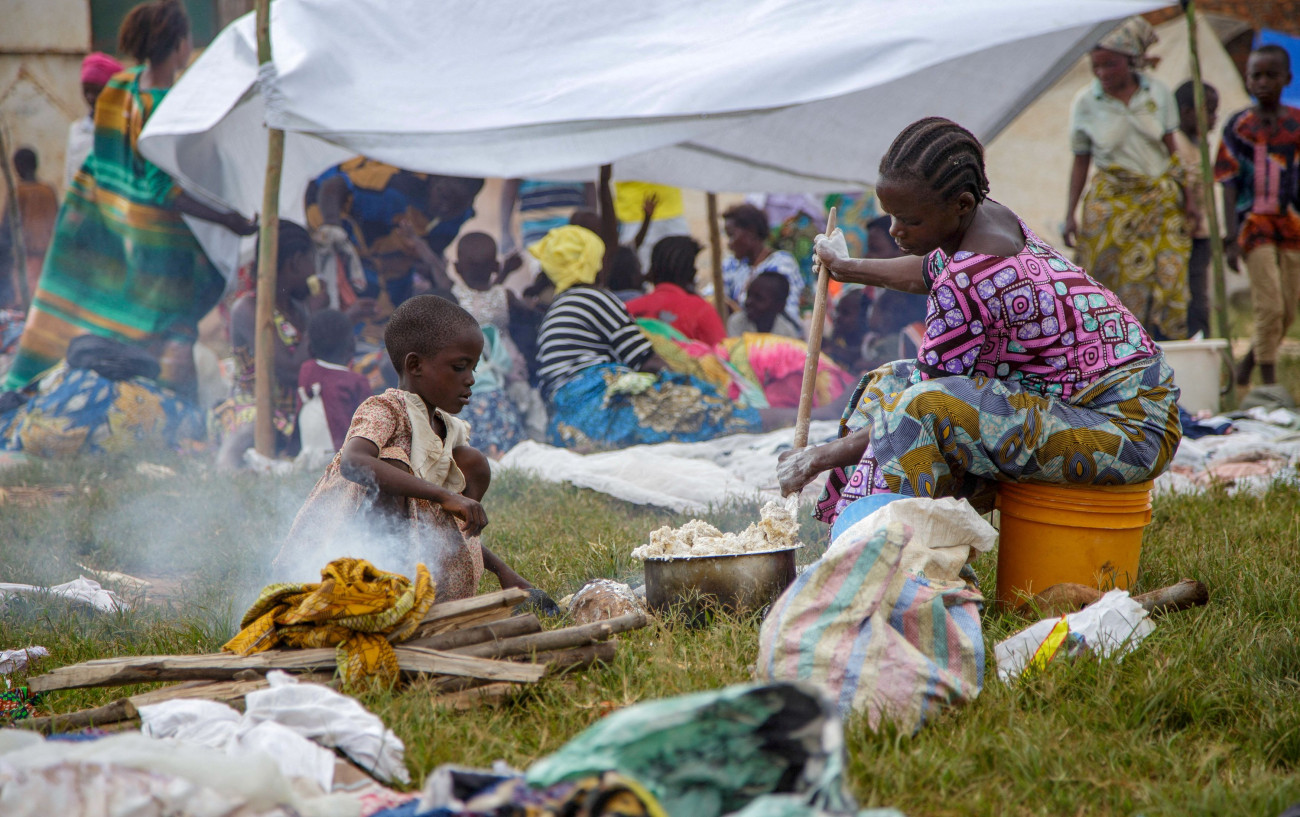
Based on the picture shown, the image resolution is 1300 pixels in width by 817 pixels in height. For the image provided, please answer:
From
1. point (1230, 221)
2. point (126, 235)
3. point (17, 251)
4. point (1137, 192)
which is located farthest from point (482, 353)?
point (1230, 221)

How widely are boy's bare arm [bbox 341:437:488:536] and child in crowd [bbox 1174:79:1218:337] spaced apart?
20.5ft

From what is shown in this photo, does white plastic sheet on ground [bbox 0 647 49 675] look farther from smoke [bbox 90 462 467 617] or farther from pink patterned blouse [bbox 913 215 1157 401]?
pink patterned blouse [bbox 913 215 1157 401]

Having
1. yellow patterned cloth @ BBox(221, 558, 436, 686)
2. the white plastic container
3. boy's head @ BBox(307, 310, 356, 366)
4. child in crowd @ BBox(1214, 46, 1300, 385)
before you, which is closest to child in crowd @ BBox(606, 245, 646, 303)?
boy's head @ BBox(307, 310, 356, 366)

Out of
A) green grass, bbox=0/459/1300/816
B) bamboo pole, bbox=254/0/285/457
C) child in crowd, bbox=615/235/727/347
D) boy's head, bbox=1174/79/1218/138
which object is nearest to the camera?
green grass, bbox=0/459/1300/816

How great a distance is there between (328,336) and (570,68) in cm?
224

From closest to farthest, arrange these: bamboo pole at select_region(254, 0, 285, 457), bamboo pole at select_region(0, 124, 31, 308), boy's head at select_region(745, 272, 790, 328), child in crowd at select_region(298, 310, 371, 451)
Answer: bamboo pole at select_region(254, 0, 285, 457)
child in crowd at select_region(298, 310, 371, 451)
boy's head at select_region(745, 272, 790, 328)
bamboo pole at select_region(0, 124, 31, 308)

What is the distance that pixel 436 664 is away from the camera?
2.24 meters

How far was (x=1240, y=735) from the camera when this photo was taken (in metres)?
2.10

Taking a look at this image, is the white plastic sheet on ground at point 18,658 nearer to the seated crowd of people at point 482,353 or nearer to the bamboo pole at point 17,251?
the seated crowd of people at point 482,353

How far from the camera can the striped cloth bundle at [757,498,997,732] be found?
82.0 inches

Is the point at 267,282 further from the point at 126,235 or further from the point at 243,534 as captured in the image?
the point at 243,534

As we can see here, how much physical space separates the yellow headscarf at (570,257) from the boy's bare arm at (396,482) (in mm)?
4385

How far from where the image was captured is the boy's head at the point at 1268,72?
675cm

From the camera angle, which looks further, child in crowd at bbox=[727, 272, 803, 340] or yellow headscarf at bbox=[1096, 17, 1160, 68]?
child in crowd at bbox=[727, 272, 803, 340]
